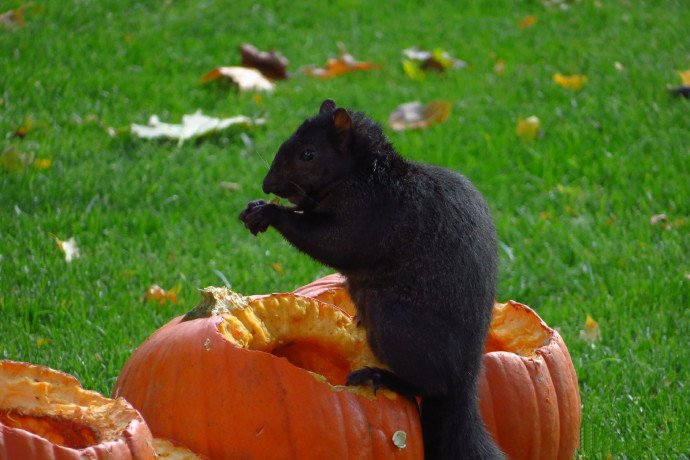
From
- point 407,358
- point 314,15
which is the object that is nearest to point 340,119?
point 407,358

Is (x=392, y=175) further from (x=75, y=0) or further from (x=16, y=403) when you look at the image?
(x=75, y=0)

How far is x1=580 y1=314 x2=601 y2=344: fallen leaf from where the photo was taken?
4.09 meters

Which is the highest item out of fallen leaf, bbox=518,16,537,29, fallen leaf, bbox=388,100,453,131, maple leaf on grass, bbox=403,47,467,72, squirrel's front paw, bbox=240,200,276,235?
squirrel's front paw, bbox=240,200,276,235

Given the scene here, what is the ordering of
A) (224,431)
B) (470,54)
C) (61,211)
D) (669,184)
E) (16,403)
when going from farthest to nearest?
(470,54)
(669,184)
(61,211)
(224,431)
(16,403)

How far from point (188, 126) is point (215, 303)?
10.7 feet

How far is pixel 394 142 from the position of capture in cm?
584

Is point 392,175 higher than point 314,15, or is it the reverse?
point 392,175

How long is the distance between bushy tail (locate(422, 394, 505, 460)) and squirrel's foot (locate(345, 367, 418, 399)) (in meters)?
0.14

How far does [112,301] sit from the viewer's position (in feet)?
13.4

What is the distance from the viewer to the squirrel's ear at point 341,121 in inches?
123

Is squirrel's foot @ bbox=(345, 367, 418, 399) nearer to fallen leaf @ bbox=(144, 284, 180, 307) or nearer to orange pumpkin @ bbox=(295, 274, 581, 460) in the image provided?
orange pumpkin @ bbox=(295, 274, 581, 460)

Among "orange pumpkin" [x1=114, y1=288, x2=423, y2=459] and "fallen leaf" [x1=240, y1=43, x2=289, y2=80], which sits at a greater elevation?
"orange pumpkin" [x1=114, y1=288, x2=423, y2=459]

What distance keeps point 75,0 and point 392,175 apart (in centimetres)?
526

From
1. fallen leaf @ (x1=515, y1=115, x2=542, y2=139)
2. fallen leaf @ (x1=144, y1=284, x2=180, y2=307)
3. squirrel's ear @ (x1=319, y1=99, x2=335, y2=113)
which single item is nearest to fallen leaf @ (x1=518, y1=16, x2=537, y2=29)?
fallen leaf @ (x1=515, y1=115, x2=542, y2=139)
